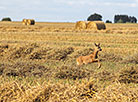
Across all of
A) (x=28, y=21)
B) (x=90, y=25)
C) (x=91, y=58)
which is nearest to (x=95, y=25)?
(x=90, y=25)

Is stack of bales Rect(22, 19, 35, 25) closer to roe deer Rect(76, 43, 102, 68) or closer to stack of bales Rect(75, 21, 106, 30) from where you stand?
stack of bales Rect(75, 21, 106, 30)

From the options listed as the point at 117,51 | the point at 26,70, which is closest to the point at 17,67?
the point at 26,70

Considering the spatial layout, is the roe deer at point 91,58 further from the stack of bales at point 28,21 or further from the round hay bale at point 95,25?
the stack of bales at point 28,21

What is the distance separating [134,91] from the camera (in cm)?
520

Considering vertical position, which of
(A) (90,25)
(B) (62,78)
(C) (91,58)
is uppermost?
(C) (91,58)

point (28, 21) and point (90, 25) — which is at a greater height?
point (90, 25)

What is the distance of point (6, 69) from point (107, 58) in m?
5.34

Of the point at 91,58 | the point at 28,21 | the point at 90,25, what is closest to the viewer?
the point at 91,58

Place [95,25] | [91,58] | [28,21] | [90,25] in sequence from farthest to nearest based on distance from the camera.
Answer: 1. [28,21]
2. [90,25]
3. [95,25]
4. [91,58]

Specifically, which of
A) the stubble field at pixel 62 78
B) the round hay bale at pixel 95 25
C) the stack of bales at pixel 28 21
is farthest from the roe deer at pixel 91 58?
the stack of bales at pixel 28 21

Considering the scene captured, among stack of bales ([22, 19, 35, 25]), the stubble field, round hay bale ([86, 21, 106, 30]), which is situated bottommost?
stack of bales ([22, 19, 35, 25])

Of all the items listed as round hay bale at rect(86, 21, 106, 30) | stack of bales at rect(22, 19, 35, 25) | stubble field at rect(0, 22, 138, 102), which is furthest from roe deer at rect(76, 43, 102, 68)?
stack of bales at rect(22, 19, 35, 25)

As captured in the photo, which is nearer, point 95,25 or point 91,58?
point 91,58

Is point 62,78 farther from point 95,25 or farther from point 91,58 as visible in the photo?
point 95,25
